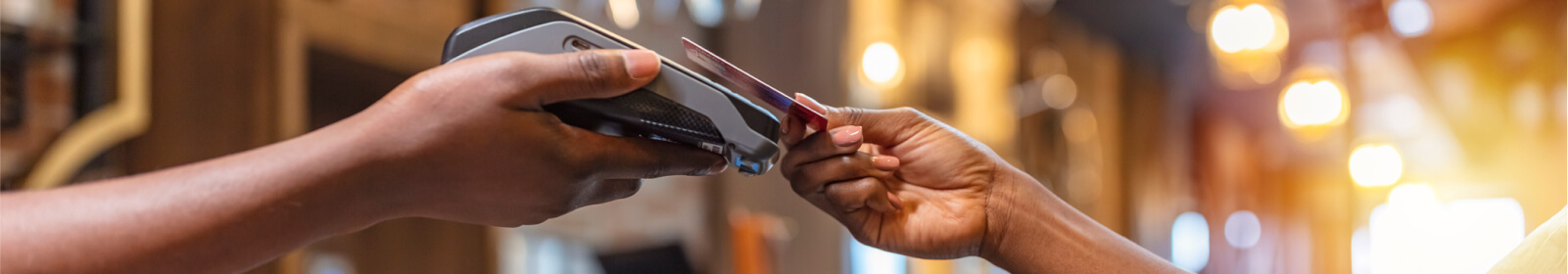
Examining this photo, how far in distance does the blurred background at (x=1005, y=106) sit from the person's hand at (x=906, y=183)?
490 mm

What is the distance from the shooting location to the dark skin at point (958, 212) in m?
1.03

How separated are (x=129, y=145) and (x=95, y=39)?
0.11m

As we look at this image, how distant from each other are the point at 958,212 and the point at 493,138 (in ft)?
1.91

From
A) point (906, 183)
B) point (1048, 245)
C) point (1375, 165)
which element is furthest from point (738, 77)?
point (1375, 165)

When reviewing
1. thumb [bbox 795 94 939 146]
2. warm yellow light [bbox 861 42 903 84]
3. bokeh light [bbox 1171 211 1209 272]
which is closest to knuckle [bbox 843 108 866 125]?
thumb [bbox 795 94 939 146]

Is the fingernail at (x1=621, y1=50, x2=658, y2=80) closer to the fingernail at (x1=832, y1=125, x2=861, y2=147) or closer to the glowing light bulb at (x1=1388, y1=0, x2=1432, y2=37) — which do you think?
the fingernail at (x1=832, y1=125, x2=861, y2=147)

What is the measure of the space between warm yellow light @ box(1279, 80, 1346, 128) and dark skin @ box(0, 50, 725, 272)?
20.4ft

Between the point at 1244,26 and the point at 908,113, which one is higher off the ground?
the point at 908,113

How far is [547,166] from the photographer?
0.67m

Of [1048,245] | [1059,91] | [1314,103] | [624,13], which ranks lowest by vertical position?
[1314,103]

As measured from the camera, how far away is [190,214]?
58 centimetres

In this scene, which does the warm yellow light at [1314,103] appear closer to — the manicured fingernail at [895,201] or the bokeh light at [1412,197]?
the bokeh light at [1412,197]

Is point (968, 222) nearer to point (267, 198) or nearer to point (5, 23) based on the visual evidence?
point (267, 198)

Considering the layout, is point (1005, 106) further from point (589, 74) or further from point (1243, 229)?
point (1243, 229)
